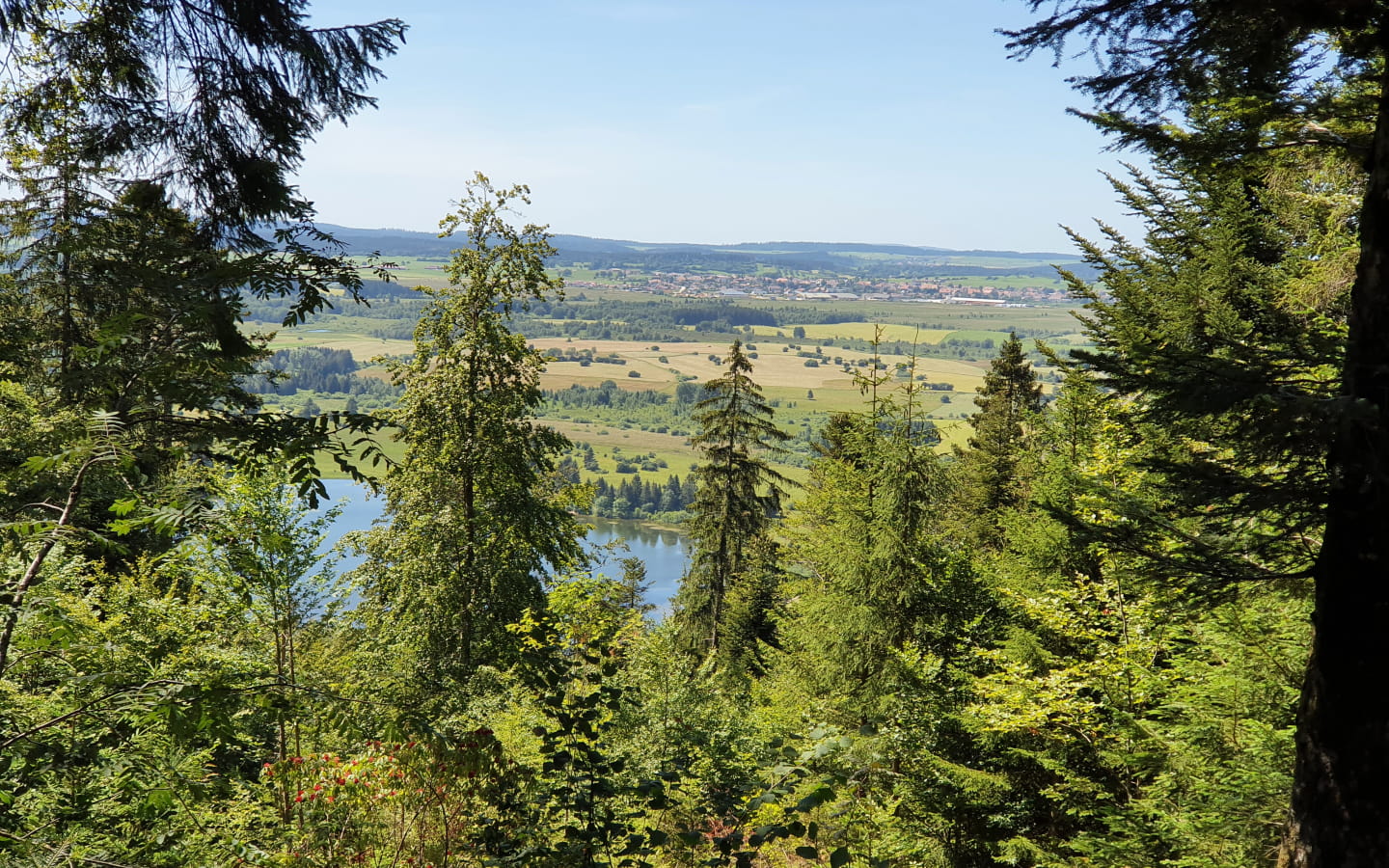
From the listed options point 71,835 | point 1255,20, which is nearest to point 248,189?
point 71,835

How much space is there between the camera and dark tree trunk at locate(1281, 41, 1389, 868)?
10.6 ft

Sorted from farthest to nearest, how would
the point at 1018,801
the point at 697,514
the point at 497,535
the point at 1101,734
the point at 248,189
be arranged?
the point at 697,514, the point at 497,535, the point at 1018,801, the point at 1101,734, the point at 248,189

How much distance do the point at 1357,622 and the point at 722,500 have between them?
69.8 feet

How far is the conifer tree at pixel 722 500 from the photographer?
2423cm

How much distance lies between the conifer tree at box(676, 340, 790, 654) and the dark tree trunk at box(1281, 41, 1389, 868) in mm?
20379

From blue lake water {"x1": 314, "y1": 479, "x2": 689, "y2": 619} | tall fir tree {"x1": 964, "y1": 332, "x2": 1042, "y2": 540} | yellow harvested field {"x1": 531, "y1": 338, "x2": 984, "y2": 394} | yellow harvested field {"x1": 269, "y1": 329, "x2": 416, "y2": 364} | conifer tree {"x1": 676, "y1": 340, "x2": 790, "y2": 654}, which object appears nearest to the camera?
tall fir tree {"x1": 964, "y1": 332, "x2": 1042, "y2": 540}

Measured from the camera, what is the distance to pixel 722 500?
24469 millimetres

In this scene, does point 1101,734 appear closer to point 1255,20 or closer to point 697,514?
point 1255,20

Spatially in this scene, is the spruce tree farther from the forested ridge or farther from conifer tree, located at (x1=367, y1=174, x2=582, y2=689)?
conifer tree, located at (x1=367, y1=174, x2=582, y2=689)

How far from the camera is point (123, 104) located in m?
4.49

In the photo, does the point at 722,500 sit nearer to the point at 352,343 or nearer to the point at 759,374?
the point at 759,374

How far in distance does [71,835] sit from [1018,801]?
32.3 feet

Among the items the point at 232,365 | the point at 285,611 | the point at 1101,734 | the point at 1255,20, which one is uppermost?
the point at 1255,20

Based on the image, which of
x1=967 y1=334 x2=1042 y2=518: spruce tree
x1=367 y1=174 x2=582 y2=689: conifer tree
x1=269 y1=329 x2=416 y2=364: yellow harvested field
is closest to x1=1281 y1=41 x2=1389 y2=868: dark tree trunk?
x1=367 y1=174 x2=582 y2=689: conifer tree
